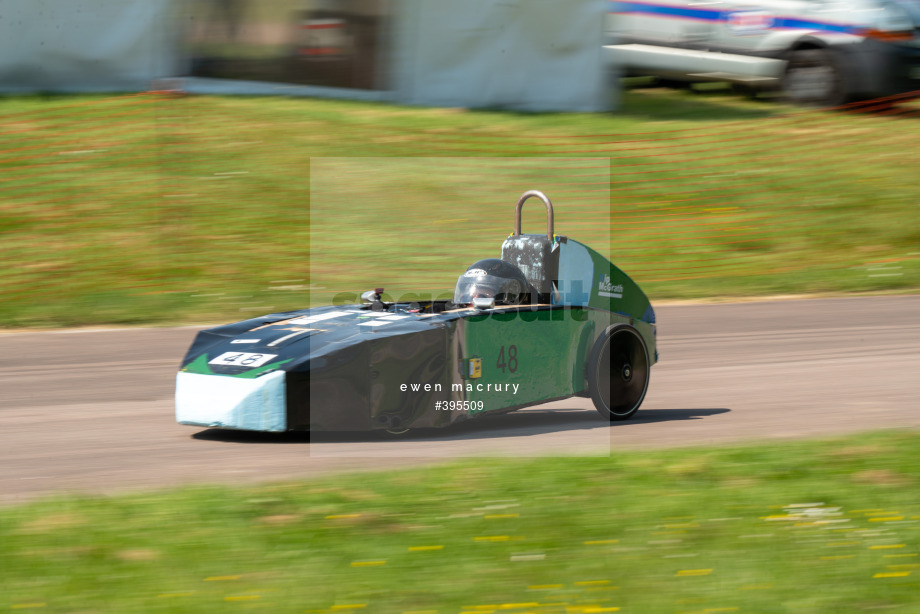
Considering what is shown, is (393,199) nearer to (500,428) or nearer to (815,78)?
(815,78)

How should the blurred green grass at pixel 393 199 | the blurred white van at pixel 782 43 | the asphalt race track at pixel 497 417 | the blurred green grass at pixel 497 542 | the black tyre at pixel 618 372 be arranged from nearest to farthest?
the blurred green grass at pixel 497 542
the asphalt race track at pixel 497 417
the black tyre at pixel 618 372
the blurred green grass at pixel 393 199
the blurred white van at pixel 782 43

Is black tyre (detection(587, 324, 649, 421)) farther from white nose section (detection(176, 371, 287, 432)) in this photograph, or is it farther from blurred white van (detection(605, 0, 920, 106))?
blurred white van (detection(605, 0, 920, 106))

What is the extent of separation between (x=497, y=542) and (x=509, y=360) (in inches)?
83.4

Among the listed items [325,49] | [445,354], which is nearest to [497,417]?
[445,354]

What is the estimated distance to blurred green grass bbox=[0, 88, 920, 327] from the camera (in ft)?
41.4

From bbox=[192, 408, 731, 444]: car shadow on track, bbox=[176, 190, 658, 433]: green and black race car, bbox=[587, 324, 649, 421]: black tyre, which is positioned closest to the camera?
bbox=[176, 190, 658, 433]: green and black race car

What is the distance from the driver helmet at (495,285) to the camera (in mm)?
7016

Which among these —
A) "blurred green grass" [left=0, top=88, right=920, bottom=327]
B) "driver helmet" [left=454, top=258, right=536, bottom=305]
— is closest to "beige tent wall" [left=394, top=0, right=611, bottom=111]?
"blurred green grass" [left=0, top=88, right=920, bottom=327]

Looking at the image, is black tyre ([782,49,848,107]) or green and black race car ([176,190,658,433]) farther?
black tyre ([782,49,848,107])

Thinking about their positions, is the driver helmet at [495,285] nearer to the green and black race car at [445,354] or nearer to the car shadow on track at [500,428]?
the green and black race car at [445,354]

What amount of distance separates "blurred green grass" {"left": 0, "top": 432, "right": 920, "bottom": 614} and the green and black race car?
0.62 metres

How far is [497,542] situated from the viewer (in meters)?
4.85

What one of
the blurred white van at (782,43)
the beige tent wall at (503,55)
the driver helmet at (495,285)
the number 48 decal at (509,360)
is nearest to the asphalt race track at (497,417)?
the number 48 decal at (509,360)

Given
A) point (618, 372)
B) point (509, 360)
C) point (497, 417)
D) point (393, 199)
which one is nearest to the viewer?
point (509, 360)
